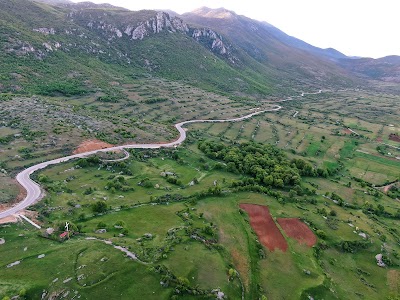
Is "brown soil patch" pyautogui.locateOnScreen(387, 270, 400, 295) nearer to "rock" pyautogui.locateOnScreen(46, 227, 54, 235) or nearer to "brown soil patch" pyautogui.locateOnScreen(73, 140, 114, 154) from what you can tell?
"rock" pyautogui.locateOnScreen(46, 227, 54, 235)

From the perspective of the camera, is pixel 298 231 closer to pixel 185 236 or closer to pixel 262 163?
pixel 185 236

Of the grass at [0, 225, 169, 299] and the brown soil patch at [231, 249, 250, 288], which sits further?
the brown soil patch at [231, 249, 250, 288]

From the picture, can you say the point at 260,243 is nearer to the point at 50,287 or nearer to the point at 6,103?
the point at 50,287

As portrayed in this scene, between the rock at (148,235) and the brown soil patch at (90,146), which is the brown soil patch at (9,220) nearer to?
the rock at (148,235)

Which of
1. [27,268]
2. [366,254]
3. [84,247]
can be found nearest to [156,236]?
[84,247]

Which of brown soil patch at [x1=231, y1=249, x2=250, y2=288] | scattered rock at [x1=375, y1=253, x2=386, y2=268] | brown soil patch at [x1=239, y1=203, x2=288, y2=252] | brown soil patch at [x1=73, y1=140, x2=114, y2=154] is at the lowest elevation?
brown soil patch at [x1=73, y1=140, x2=114, y2=154]

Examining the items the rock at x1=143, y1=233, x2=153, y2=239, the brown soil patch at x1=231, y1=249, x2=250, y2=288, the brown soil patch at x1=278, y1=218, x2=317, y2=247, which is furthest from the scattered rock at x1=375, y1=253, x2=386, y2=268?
the rock at x1=143, y1=233, x2=153, y2=239
